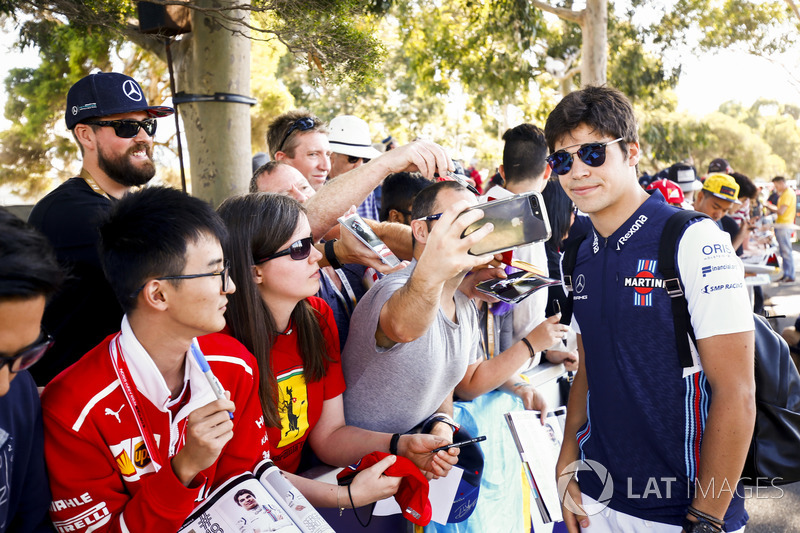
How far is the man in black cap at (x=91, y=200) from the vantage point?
253 centimetres

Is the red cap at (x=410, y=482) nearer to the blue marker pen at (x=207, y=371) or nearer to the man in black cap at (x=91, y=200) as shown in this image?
the blue marker pen at (x=207, y=371)

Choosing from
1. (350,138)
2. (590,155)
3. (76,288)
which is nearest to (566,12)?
(350,138)

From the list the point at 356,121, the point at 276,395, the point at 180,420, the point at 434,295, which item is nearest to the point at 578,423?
the point at 434,295

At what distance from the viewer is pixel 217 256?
2092 millimetres

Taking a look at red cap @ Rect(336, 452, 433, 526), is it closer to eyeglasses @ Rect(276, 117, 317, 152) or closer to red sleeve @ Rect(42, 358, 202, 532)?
red sleeve @ Rect(42, 358, 202, 532)

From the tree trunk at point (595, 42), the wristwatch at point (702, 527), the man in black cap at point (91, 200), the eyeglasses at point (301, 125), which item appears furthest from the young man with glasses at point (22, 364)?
the tree trunk at point (595, 42)

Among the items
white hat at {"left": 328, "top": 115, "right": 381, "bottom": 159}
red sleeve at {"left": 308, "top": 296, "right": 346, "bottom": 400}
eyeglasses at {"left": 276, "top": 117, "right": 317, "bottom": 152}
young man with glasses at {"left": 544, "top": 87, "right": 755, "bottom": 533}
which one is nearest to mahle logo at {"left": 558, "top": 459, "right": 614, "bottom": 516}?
young man with glasses at {"left": 544, "top": 87, "right": 755, "bottom": 533}

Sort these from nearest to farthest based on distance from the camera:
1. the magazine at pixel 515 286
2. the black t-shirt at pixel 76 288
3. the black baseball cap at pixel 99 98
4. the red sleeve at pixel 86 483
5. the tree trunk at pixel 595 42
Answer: the red sleeve at pixel 86 483
the black t-shirt at pixel 76 288
the magazine at pixel 515 286
the black baseball cap at pixel 99 98
the tree trunk at pixel 595 42

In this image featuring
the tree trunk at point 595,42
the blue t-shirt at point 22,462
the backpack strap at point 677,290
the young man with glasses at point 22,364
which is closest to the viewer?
the young man with glasses at point 22,364

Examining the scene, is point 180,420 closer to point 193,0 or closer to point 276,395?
point 276,395

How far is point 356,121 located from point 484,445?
3476 mm

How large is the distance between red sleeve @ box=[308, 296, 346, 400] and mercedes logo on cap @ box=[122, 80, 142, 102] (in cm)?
138

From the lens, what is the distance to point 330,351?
2.63m

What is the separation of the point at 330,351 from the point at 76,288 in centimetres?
110
